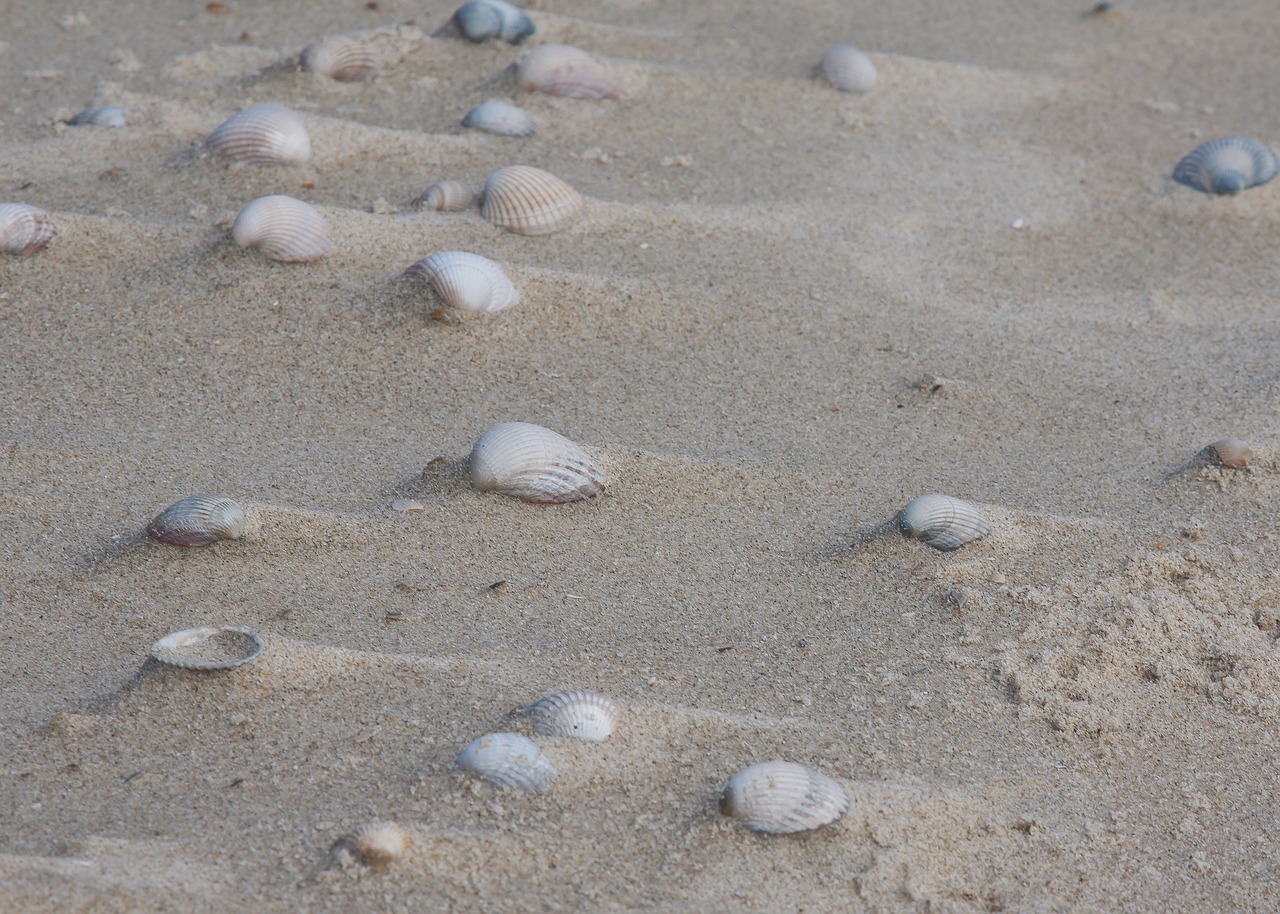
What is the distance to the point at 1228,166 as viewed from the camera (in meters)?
3.86

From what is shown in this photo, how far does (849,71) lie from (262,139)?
1974mm

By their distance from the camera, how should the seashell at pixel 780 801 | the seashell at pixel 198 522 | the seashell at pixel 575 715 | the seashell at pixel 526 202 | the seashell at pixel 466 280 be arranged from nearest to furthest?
the seashell at pixel 780 801 → the seashell at pixel 575 715 → the seashell at pixel 198 522 → the seashell at pixel 466 280 → the seashell at pixel 526 202

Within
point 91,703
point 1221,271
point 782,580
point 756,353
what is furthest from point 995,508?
point 91,703

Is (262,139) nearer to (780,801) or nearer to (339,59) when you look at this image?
(339,59)

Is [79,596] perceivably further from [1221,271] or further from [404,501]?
[1221,271]

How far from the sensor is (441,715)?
2.03m

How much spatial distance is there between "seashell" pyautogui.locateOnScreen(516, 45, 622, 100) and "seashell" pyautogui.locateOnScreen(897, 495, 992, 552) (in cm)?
213

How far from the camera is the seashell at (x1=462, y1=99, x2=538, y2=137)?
149 inches

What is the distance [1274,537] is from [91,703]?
2.26 m

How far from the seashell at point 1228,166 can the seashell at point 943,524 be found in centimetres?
201

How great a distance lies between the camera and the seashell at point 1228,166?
3844 millimetres

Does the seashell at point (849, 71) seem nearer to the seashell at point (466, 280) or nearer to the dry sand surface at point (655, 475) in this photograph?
the dry sand surface at point (655, 475)

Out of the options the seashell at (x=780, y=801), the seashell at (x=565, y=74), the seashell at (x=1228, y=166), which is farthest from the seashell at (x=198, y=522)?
the seashell at (x=1228, y=166)

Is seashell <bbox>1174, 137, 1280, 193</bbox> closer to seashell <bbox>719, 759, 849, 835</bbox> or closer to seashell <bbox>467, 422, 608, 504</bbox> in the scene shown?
seashell <bbox>467, 422, 608, 504</bbox>
